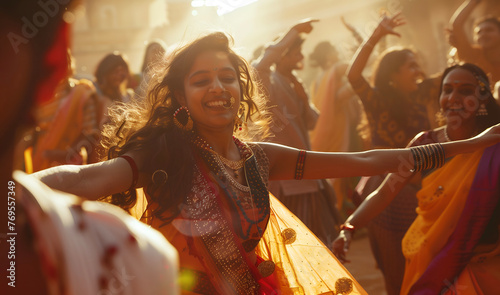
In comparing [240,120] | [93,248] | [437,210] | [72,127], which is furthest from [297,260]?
[72,127]

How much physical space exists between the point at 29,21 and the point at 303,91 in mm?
4674

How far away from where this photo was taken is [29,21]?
994mm

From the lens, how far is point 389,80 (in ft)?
17.0

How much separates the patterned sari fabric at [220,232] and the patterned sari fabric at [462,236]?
1.10 meters

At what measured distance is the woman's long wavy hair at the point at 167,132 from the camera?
7.11 ft

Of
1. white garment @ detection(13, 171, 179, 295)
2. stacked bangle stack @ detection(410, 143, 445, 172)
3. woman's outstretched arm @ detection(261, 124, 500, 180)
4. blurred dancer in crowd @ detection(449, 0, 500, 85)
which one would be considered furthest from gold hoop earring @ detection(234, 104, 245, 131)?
blurred dancer in crowd @ detection(449, 0, 500, 85)

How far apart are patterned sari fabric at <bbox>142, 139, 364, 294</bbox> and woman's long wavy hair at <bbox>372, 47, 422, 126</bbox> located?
2913 mm

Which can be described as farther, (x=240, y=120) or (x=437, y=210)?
(x=437, y=210)

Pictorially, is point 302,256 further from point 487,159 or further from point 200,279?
point 487,159

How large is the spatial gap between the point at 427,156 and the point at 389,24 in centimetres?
215

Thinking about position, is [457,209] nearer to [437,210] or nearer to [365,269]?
[437,210]

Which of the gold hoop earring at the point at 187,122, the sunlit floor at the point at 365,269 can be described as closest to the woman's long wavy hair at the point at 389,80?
the sunlit floor at the point at 365,269

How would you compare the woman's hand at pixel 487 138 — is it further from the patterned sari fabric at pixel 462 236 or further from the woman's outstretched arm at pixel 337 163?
the patterned sari fabric at pixel 462 236

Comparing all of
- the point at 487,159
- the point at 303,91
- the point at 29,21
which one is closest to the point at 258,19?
the point at 303,91
